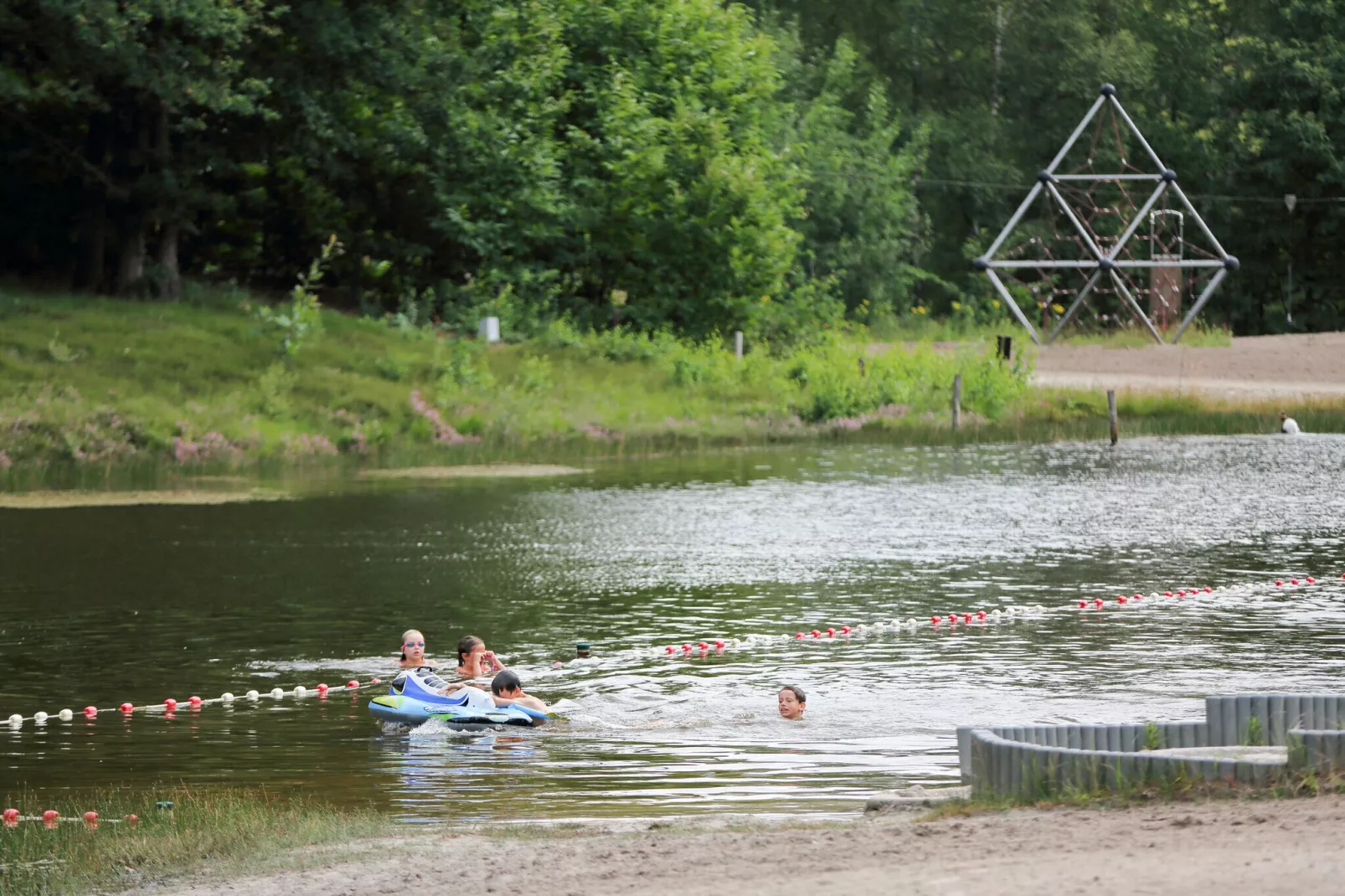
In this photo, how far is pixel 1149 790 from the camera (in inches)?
452

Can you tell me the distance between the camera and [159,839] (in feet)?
41.3

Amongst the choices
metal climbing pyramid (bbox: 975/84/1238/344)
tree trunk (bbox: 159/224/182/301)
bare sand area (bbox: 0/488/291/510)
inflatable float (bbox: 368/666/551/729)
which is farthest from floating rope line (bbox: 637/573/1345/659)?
metal climbing pyramid (bbox: 975/84/1238/344)

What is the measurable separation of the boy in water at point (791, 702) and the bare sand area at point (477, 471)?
2464 cm

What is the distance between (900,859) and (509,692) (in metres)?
7.78

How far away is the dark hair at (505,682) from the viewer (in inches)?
700

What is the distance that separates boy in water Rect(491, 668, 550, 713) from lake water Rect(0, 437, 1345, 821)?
0.30m

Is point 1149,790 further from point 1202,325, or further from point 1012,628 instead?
point 1202,325

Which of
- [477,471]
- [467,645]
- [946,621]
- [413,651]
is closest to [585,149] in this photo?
[477,471]

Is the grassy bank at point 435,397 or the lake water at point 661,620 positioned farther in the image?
the grassy bank at point 435,397

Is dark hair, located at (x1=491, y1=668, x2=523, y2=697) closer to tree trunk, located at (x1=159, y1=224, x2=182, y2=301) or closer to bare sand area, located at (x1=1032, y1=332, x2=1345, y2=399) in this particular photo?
tree trunk, located at (x1=159, y1=224, x2=182, y2=301)

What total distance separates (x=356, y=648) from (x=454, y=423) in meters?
26.4

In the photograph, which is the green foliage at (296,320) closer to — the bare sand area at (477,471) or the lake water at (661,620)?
the bare sand area at (477,471)

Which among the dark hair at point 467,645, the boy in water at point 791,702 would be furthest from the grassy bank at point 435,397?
the boy in water at point 791,702

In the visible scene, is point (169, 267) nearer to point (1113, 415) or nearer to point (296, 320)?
point (296, 320)
